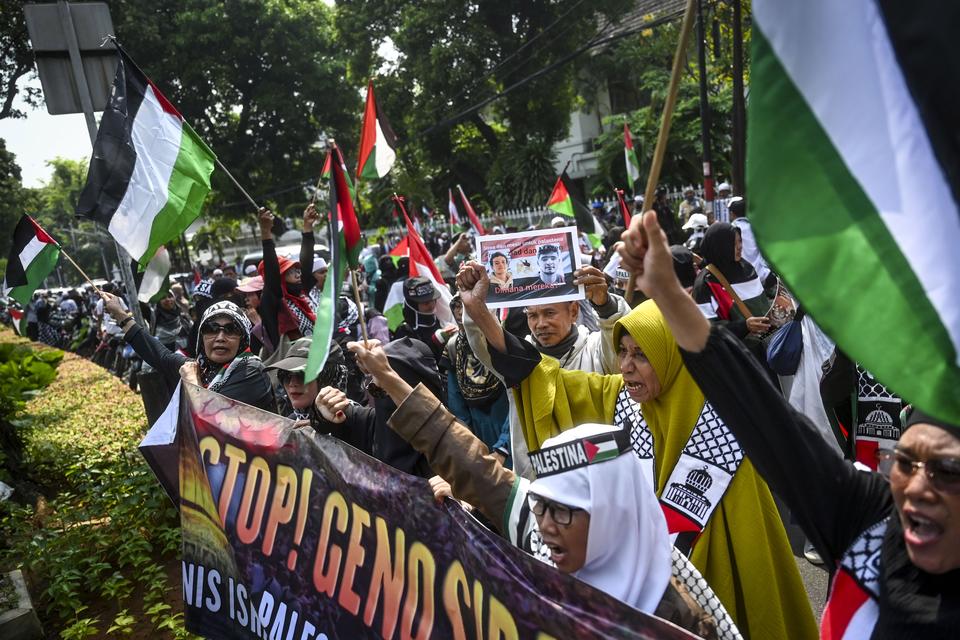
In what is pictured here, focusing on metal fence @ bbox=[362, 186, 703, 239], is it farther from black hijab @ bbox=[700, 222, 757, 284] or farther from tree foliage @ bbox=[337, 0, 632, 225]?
black hijab @ bbox=[700, 222, 757, 284]

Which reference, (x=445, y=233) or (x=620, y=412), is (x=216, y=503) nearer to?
(x=620, y=412)

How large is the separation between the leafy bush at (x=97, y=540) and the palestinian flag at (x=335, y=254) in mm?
2195

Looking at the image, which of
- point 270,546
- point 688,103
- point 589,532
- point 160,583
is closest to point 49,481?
point 160,583

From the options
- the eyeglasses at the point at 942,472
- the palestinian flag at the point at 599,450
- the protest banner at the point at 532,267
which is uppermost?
the protest banner at the point at 532,267

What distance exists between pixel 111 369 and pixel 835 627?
17165 mm

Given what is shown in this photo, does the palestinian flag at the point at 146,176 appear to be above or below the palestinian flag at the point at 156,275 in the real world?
above

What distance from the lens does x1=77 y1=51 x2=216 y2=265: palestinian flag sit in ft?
Answer: 15.6

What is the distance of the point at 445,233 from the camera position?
27016 mm

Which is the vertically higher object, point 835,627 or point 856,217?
point 856,217

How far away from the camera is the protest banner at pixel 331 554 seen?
2.14 m

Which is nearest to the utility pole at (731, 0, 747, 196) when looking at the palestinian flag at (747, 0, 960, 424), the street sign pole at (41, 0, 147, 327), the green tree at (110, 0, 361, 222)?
the street sign pole at (41, 0, 147, 327)

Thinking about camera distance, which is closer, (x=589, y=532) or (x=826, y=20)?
(x=826, y=20)

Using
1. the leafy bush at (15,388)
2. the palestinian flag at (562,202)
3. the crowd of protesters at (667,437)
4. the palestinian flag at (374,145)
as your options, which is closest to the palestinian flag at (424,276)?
the palestinian flag at (374,145)

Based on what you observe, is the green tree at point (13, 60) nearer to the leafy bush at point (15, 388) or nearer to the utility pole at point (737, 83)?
the leafy bush at point (15, 388)
